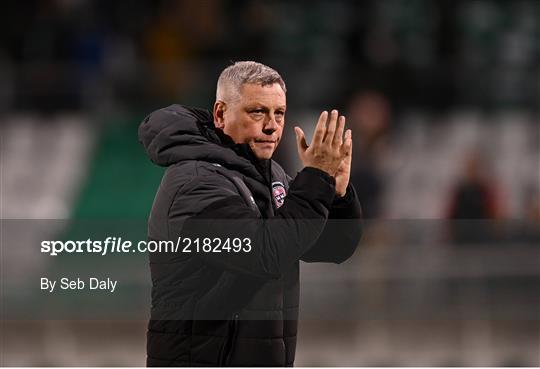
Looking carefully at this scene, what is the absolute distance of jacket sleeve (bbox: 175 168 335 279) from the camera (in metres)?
3.38

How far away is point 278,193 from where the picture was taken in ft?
12.2

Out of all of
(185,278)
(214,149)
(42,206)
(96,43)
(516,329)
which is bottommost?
(185,278)

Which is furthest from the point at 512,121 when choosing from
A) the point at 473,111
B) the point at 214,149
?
the point at 214,149

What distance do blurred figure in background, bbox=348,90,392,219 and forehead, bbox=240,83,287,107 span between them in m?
3.66

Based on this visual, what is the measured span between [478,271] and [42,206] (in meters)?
4.00

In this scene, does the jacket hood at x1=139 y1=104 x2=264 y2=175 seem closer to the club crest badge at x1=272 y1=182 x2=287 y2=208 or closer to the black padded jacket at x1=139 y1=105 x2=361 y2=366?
the black padded jacket at x1=139 y1=105 x2=361 y2=366

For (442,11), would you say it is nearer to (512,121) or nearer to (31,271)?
(512,121)

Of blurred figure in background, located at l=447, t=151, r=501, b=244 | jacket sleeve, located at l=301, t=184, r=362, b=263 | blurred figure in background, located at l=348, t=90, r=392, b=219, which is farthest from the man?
blurred figure in background, located at l=447, t=151, r=501, b=244

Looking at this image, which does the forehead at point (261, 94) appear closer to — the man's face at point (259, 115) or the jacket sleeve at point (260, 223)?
the man's face at point (259, 115)

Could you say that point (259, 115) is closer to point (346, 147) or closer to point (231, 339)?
point (346, 147)

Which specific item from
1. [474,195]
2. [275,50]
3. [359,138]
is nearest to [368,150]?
[359,138]

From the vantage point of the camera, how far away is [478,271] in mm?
6547

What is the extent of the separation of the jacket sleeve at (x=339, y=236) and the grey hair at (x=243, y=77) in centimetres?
44

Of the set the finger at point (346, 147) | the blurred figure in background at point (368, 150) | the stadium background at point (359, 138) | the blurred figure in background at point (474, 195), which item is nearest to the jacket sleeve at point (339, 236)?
the finger at point (346, 147)
